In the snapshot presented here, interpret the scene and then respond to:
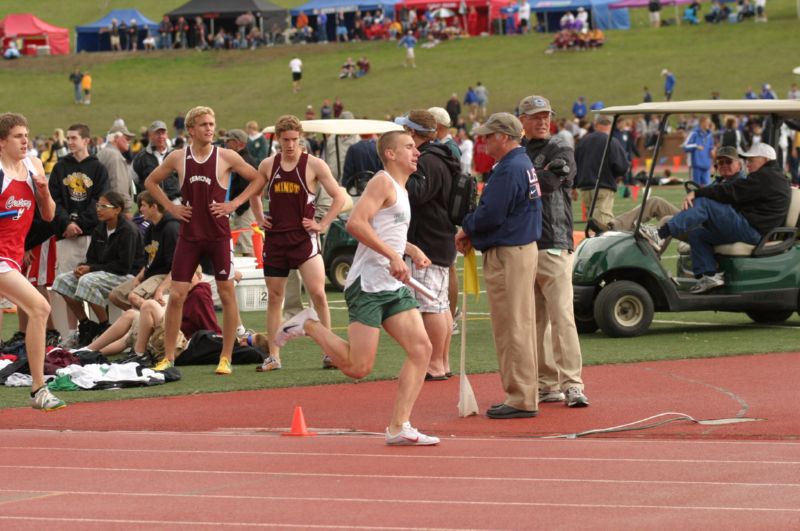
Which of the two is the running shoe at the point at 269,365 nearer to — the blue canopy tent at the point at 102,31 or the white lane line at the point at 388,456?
the white lane line at the point at 388,456

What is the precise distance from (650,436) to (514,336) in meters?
1.15

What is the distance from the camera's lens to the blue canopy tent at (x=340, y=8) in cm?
7850

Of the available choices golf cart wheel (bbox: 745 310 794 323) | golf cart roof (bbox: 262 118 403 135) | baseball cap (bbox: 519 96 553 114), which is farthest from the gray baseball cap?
golf cart roof (bbox: 262 118 403 135)

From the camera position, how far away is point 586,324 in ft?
45.5

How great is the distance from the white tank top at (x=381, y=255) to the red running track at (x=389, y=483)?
914mm

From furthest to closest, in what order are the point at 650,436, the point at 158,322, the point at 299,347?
the point at 299,347
the point at 158,322
the point at 650,436

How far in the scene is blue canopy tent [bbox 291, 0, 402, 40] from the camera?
7850 centimetres

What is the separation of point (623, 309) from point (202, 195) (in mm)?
3988

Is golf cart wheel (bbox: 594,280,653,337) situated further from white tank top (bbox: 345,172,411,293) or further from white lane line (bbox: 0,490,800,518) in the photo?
white lane line (bbox: 0,490,800,518)

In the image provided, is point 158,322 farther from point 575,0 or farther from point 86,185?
point 575,0

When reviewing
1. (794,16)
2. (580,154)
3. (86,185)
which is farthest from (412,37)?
(86,185)

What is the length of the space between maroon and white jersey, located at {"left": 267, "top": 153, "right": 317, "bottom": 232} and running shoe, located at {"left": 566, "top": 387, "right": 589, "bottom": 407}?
290 cm

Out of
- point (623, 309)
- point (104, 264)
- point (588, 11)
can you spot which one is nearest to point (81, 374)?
point (104, 264)

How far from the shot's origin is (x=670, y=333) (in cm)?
1390
